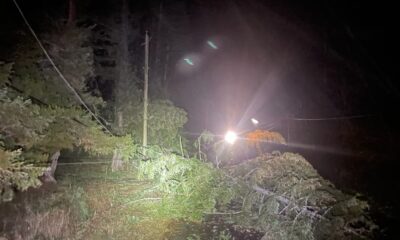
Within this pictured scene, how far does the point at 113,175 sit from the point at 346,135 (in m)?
11.8

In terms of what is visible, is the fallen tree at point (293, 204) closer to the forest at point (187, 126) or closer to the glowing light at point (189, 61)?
the forest at point (187, 126)

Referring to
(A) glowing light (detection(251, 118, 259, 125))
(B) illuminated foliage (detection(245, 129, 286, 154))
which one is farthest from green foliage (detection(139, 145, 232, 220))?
(A) glowing light (detection(251, 118, 259, 125))

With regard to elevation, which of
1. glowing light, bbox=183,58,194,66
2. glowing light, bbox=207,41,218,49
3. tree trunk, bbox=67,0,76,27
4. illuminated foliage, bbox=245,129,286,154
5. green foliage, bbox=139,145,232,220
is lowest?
green foliage, bbox=139,145,232,220

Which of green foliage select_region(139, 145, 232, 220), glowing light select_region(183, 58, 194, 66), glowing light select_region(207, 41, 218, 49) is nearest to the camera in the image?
green foliage select_region(139, 145, 232, 220)

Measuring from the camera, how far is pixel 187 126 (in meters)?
30.9

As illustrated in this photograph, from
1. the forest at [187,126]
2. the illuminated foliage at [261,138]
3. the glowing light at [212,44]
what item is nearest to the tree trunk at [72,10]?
the forest at [187,126]

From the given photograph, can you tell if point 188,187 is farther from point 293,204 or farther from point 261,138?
point 261,138

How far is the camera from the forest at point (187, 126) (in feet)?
26.7

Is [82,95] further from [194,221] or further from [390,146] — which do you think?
[390,146]

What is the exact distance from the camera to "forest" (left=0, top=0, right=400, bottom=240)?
8148mm

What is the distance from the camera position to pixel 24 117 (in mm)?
7438

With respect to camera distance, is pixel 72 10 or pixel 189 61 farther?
pixel 189 61

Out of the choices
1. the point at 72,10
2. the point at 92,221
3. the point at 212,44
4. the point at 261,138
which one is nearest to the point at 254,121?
the point at 261,138

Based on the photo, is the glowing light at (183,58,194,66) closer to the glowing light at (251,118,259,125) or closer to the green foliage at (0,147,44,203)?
the glowing light at (251,118,259,125)
